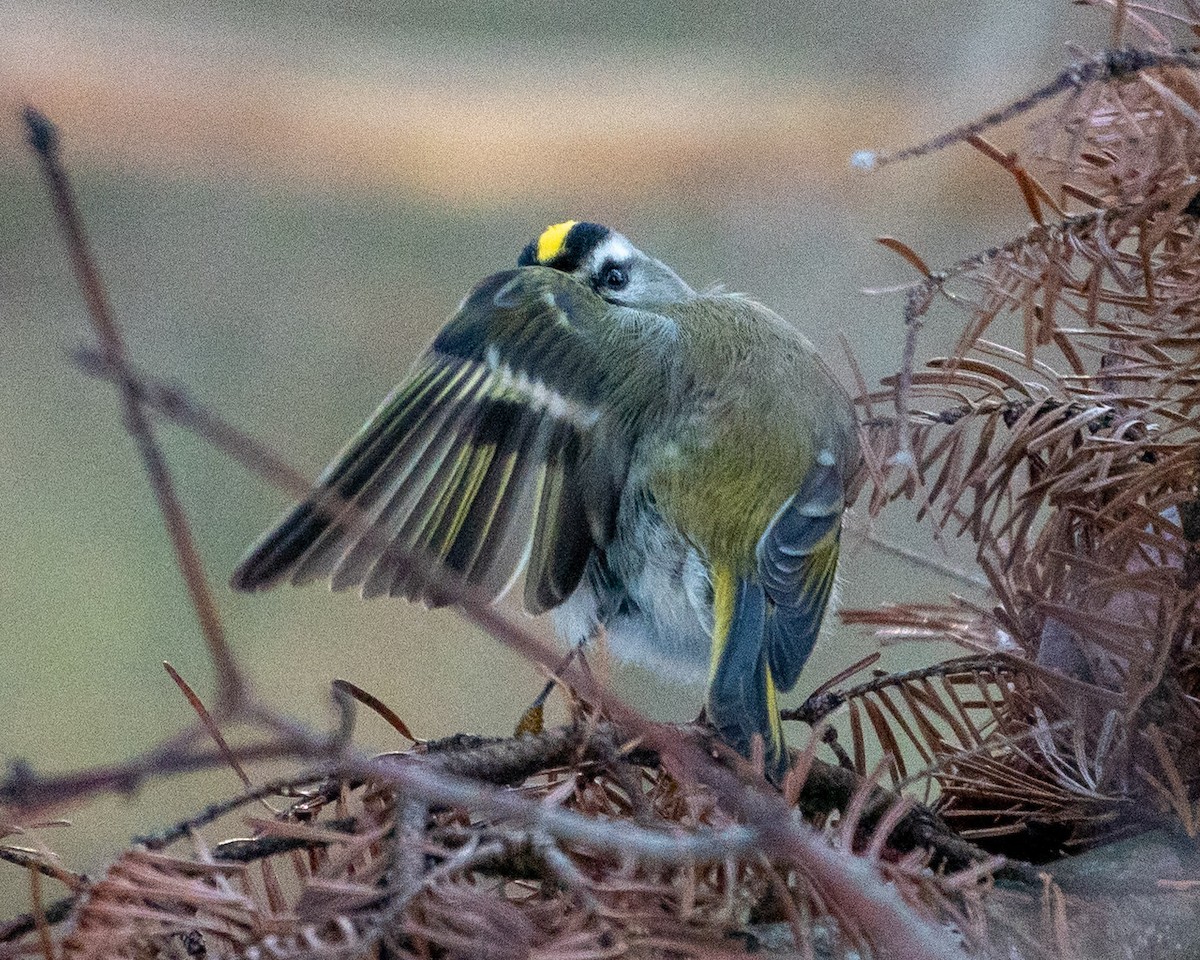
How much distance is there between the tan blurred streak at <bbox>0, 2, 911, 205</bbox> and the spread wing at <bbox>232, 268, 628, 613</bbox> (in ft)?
5.84

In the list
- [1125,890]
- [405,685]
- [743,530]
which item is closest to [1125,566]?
[1125,890]

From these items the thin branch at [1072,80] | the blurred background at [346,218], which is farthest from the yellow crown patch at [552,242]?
the blurred background at [346,218]

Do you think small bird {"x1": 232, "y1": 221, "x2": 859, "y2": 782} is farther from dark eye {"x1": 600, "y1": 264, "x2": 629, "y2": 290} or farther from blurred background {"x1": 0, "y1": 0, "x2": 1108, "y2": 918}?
blurred background {"x1": 0, "y1": 0, "x2": 1108, "y2": 918}

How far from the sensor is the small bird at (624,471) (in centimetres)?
92

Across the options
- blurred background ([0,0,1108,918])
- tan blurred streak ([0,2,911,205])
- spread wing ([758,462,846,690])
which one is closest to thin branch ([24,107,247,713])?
spread wing ([758,462,846,690])

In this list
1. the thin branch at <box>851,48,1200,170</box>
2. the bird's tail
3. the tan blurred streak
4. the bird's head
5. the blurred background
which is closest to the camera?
the thin branch at <box>851,48,1200,170</box>

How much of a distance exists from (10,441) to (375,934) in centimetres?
269

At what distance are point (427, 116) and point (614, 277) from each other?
68.7 inches

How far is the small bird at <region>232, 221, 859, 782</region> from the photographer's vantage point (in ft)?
3.00

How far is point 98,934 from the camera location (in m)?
0.45

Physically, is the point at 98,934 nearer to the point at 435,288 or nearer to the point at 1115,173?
the point at 1115,173

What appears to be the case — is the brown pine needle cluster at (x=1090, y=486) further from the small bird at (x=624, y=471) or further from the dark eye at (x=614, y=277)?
the dark eye at (x=614, y=277)

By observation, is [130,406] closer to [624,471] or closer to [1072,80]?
[1072,80]

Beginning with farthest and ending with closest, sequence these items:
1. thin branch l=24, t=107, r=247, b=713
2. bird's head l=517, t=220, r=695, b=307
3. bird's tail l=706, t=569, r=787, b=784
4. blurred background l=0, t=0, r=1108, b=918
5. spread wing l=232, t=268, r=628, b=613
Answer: blurred background l=0, t=0, r=1108, b=918 < bird's head l=517, t=220, r=695, b=307 < spread wing l=232, t=268, r=628, b=613 < bird's tail l=706, t=569, r=787, b=784 < thin branch l=24, t=107, r=247, b=713
